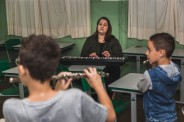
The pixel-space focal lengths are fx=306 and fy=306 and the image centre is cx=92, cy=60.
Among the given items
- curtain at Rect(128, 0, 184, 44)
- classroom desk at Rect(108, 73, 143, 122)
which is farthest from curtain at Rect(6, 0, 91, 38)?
classroom desk at Rect(108, 73, 143, 122)

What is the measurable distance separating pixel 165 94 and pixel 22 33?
4.58 meters

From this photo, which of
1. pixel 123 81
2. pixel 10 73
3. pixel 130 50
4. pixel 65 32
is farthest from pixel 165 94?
pixel 65 32

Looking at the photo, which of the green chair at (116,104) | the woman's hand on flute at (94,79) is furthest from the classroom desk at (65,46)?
the woman's hand on flute at (94,79)

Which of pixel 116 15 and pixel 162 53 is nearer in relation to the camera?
pixel 162 53

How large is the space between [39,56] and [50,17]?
193 inches

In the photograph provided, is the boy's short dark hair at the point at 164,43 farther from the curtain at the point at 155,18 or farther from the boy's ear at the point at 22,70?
the curtain at the point at 155,18

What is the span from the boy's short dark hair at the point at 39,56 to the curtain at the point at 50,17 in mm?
4468

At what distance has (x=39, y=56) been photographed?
1.26 metres

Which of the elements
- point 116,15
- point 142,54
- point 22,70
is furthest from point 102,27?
point 22,70

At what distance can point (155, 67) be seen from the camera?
7.82 feet

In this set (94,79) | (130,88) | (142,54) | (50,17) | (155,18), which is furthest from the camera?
(50,17)

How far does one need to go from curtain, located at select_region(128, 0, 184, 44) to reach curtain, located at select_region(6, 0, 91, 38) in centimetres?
89

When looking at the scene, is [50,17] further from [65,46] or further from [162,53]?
[162,53]

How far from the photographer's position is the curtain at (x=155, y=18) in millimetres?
5004
